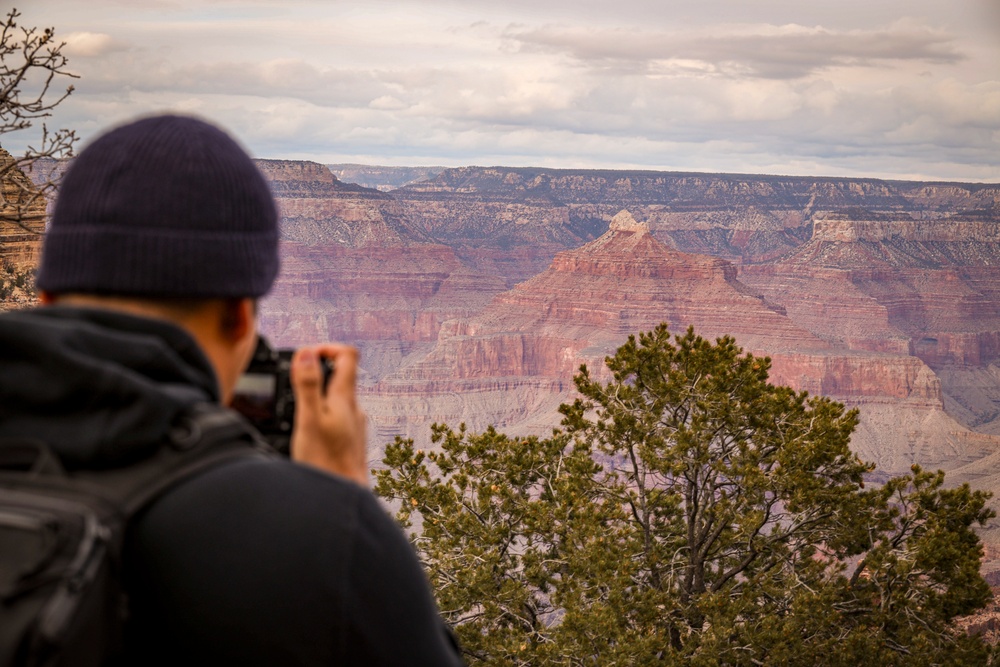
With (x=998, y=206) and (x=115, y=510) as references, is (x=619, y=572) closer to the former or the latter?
(x=115, y=510)

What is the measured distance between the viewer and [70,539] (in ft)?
3.45

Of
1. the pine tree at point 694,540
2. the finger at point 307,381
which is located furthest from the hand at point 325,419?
the pine tree at point 694,540

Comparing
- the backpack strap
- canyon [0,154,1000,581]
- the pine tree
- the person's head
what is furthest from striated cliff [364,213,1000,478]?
the backpack strap

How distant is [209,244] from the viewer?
135 cm

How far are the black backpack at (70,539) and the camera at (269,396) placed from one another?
0.33m

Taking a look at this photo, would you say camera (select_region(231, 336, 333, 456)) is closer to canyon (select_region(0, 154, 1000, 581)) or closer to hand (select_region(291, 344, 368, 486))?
hand (select_region(291, 344, 368, 486))

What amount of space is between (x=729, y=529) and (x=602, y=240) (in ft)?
386

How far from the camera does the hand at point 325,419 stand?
143cm

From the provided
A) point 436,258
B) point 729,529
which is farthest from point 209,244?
point 436,258

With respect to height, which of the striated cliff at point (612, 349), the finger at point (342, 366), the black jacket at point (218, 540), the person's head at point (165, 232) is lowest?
the striated cliff at point (612, 349)

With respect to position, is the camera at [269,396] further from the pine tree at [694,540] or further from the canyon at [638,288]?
the canyon at [638,288]

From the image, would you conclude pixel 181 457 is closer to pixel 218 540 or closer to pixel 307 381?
pixel 218 540

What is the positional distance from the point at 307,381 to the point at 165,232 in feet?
0.90

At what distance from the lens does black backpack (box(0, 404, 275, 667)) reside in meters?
1.03
